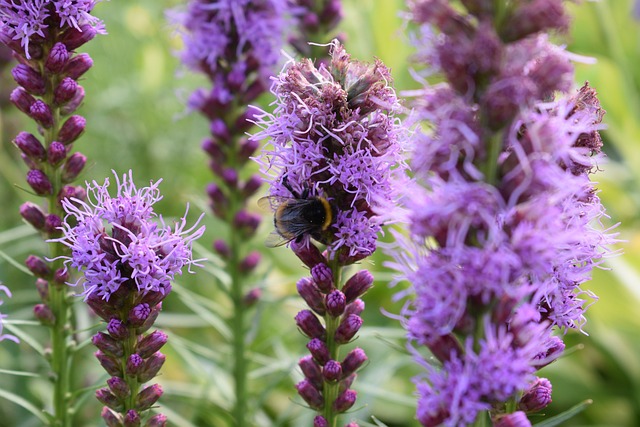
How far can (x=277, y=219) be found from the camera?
2232 mm

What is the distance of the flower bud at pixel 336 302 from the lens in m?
2.03

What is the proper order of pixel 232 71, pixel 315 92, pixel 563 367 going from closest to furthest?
pixel 315 92, pixel 232 71, pixel 563 367

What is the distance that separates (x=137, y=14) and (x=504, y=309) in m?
5.28

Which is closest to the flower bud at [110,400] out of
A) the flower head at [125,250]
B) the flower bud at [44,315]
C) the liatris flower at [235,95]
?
the flower head at [125,250]

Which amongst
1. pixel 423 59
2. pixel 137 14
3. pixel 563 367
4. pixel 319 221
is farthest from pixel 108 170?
pixel 423 59

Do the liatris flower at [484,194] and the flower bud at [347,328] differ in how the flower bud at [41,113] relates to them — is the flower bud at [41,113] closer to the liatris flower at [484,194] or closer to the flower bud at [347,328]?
the flower bud at [347,328]

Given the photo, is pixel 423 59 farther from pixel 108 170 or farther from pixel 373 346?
pixel 108 170

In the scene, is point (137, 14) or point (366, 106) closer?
point (366, 106)

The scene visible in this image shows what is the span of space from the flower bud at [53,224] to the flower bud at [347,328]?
0.82 m

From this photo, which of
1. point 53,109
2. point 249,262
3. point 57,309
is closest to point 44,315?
point 57,309

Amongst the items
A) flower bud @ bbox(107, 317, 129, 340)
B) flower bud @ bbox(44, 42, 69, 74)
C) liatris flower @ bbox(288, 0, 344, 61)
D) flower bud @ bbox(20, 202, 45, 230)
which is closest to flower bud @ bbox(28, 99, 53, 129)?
flower bud @ bbox(44, 42, 69, 74)

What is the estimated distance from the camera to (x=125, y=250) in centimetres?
192

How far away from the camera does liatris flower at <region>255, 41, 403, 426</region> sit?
6.30 ft

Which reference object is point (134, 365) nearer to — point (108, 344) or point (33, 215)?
point (108, 344)
